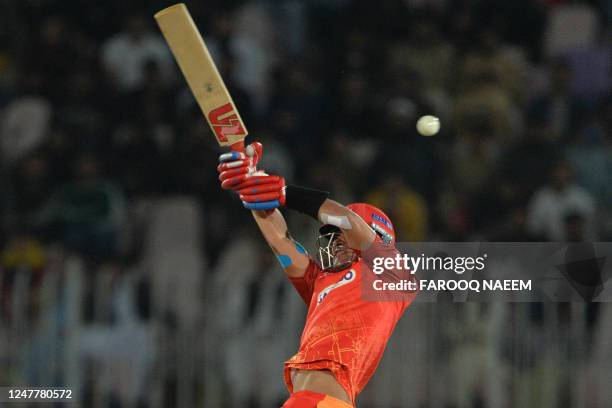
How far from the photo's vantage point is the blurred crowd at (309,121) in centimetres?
884

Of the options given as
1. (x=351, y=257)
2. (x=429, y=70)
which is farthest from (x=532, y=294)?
(x=429, y=70)

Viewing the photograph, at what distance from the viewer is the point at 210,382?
790 cm

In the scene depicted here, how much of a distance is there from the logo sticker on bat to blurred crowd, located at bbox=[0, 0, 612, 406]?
253cm

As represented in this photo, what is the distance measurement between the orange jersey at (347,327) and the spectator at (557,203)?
301 cm

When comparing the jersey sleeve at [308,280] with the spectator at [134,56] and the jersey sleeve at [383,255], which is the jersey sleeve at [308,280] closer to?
the jersey sleeve at [383,255]

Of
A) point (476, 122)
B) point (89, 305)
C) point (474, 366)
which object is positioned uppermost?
point (476, 122)

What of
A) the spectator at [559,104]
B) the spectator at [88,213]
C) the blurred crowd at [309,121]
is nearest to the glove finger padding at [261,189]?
the blurred crowd at [309,121]

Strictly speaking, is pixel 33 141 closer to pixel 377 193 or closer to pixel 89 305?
pixel 89 305

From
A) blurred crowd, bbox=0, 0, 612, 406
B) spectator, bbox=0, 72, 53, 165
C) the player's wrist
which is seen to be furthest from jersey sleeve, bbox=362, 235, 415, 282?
spectator, bbox=0, 72, 53, 165

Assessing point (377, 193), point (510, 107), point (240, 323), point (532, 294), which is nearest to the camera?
point (532, 294)

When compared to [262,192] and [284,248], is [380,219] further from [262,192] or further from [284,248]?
[262,192]

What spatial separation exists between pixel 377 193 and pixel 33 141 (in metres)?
3.18

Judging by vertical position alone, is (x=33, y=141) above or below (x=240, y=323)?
above

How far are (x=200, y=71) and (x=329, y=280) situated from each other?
1.35m
